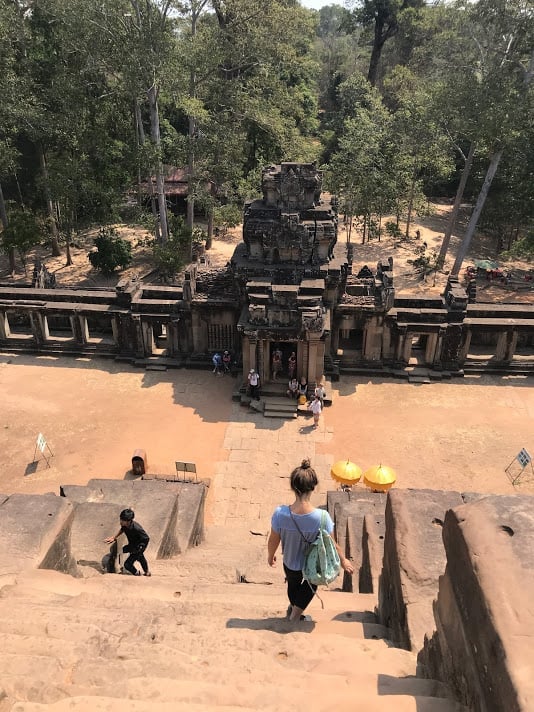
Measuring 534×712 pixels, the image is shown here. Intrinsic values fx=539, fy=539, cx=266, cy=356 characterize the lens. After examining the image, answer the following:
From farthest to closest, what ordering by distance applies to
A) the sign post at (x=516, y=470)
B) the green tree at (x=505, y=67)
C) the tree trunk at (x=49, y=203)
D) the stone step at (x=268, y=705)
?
the tree trunk at (x=49, y=203), the green tree at (x=505, y=67), the sign post at (x=516, y=470), the stone step at (x=268, y=705)

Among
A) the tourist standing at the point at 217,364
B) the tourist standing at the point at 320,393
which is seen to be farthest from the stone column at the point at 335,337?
the tourist standing at the point at 217,364

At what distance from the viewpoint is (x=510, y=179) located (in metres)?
37.6

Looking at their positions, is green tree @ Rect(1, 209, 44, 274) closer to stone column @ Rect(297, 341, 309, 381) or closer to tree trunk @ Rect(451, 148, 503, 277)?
stone column @ Rect(297, 341, 309, 381)

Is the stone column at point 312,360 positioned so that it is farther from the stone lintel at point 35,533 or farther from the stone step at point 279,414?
the stone lintel at point 35,533

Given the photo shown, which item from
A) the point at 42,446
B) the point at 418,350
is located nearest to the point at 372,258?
the point at 418,350

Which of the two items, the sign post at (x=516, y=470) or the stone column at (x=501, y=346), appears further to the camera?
the stone column at (x=501, y=346)

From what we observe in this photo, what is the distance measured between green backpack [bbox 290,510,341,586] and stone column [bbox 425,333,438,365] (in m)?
18.6

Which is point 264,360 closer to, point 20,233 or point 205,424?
point 205,424

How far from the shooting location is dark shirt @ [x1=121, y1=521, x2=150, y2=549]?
31.7ft

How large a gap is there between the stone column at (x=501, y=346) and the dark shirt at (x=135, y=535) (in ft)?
63.3

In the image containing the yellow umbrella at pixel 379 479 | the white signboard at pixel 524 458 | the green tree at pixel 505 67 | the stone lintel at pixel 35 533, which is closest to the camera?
the stone lintel at pixel 35 533

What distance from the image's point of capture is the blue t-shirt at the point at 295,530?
6547 mm

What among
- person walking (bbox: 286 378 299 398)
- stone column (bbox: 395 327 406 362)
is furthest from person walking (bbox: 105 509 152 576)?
stone column (bbox: 395 327 406 362)

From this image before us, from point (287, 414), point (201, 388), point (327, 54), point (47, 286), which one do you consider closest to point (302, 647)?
point (287, 414)
